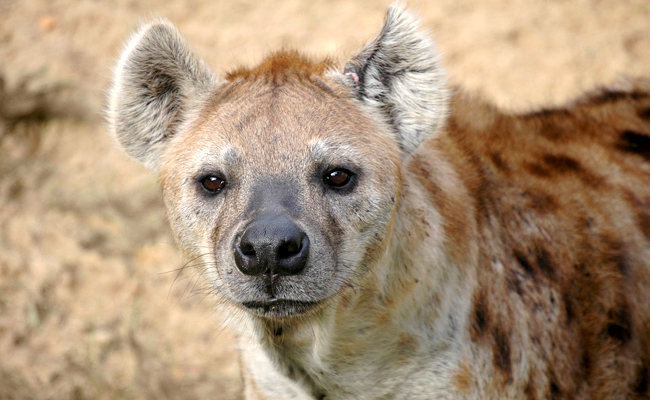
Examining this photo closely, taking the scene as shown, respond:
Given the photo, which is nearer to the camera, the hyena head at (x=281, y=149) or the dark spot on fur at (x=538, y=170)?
the hyena head at (x=281, y=149)

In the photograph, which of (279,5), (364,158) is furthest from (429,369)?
(279,5)

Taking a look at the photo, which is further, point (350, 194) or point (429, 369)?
point (429, 369)

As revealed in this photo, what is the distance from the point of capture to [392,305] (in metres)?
2.46

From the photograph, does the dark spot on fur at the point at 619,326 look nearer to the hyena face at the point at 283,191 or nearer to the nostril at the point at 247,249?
the hyena face at the point at 283,191

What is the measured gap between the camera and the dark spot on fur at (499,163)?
9.40 feet

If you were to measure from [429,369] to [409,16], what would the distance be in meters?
1.13

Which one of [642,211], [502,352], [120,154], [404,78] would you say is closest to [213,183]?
[404,78]

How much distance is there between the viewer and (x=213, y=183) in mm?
2379

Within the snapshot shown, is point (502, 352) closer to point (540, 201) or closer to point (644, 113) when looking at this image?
point (540, 201)

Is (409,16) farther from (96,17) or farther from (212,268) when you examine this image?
(96,17)

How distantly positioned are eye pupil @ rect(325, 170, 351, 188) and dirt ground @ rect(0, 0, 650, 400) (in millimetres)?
1955

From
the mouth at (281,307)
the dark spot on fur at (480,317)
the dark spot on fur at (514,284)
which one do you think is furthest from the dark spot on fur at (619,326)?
the mouth at (281,307)

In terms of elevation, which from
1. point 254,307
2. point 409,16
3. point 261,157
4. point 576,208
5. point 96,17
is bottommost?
point 576,208

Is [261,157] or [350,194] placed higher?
[261,157]
